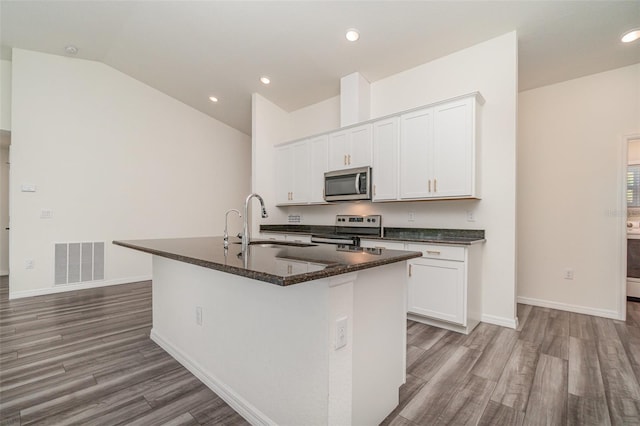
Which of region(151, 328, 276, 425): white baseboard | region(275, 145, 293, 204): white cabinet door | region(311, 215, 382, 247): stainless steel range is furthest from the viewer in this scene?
region(275, 145, 293, 204): white cabinet door

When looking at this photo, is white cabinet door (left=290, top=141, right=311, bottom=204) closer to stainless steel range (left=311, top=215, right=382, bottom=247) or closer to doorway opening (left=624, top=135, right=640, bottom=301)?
stainless steel range (left=311, top=215, right=382, bottom=247)

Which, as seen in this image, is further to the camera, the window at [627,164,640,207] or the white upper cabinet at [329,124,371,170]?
the window at [627,164,640,207]

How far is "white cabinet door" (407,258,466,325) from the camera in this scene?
2.67 meters

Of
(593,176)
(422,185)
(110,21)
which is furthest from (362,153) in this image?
(110,21)

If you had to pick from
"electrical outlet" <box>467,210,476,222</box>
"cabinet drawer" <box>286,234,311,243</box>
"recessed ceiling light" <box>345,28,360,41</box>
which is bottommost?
"cabinet drawer" <box>286,234,311,243</box>

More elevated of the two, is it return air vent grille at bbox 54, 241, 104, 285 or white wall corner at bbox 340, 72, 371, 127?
white wall corner at bbox 340, 72, 371, 127

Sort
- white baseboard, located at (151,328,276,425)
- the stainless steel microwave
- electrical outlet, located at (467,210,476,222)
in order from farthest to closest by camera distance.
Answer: the stainless steel microwave
electrical outlet, located at (467,210,476,222)
white baseboard, located at (151,328,276,425)

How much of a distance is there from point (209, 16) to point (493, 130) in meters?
3.33

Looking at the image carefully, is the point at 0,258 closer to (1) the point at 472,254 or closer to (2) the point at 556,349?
(1) the point at 472,254

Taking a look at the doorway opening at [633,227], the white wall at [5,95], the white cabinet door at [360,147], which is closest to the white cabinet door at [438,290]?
the white cabinet door at [360,147]

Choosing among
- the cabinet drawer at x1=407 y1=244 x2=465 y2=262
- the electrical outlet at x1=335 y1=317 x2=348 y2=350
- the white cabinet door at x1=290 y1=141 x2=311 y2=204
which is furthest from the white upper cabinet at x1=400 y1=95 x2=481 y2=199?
the electrical outlet at x1=335 y1=317 x2=348 y2=350

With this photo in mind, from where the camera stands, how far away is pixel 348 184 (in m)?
3.77

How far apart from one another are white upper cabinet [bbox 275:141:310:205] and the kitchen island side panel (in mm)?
2559

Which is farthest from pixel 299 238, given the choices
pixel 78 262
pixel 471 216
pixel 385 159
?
pixel 78 262
